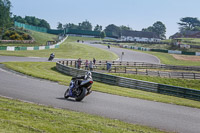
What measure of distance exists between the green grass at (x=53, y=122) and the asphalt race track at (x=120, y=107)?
49.2 inches

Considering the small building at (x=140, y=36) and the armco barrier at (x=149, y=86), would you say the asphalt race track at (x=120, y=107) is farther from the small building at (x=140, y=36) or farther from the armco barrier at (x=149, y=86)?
the small building at (x=140, y=36)

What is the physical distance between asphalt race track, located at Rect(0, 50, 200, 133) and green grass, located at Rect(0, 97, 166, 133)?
1251 mm

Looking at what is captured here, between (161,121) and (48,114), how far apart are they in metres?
4.57

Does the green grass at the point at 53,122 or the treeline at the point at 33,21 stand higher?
the treeline at the point at 33,21

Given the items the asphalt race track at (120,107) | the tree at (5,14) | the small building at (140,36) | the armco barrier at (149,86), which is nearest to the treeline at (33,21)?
the small building at (140,36)

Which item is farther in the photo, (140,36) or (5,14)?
(140,36)

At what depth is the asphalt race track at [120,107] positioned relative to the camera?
37.9ft

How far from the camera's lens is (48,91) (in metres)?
16.4

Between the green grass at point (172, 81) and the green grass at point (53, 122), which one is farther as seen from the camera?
the green grass at point (172, 81)

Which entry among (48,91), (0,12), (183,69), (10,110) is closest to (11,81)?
(48,91)

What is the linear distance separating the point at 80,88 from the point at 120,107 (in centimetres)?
213

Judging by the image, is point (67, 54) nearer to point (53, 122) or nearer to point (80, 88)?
point (80, 88)

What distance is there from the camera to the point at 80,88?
14094 mm

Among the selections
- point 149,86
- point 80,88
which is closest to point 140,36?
point 149,86
